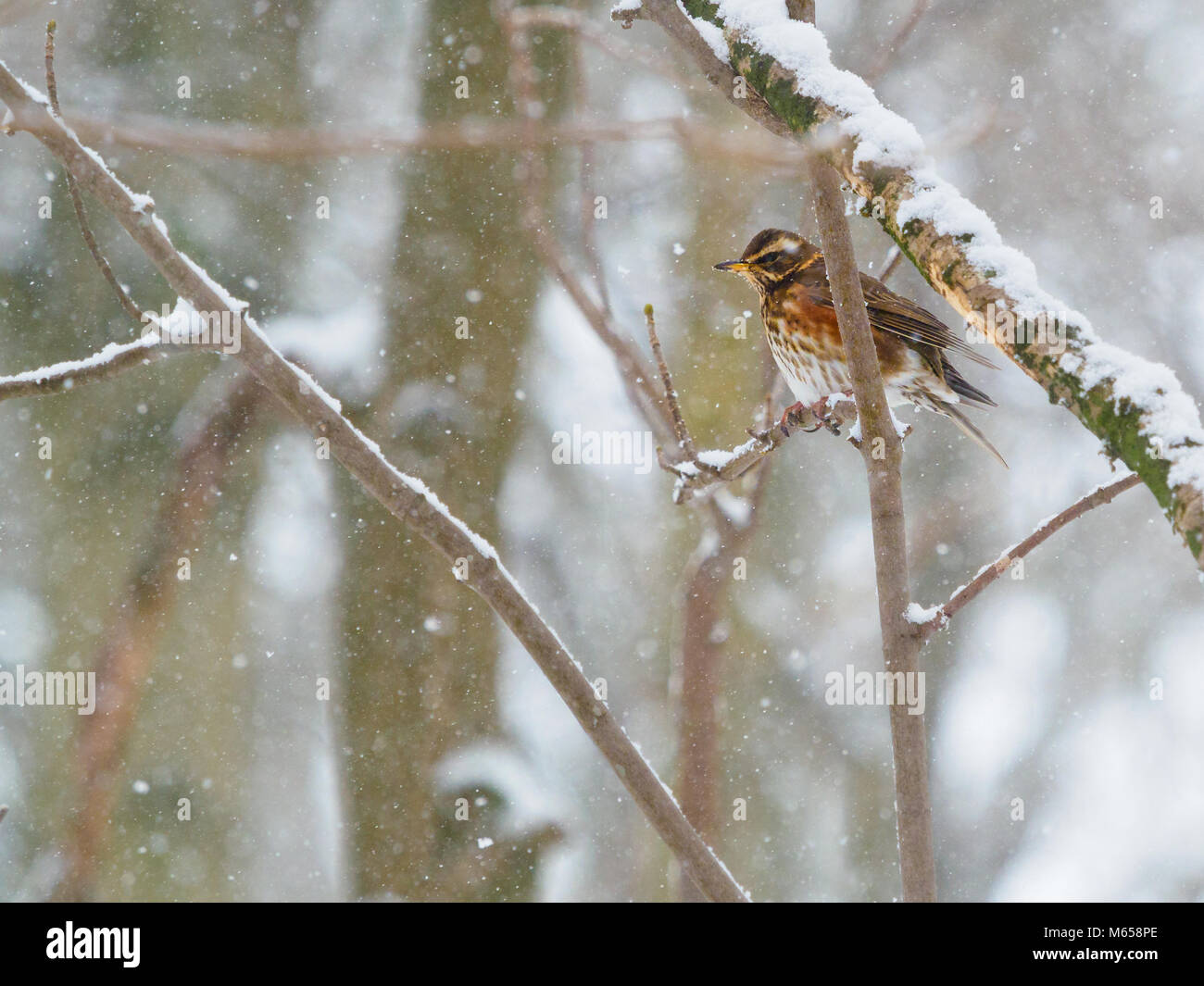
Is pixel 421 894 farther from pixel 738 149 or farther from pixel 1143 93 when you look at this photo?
pixel 1143 93

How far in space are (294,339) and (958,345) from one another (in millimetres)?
2919

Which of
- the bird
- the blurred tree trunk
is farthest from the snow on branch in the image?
the blurred tree trunk

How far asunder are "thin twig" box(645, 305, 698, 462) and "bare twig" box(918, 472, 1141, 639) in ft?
2.41

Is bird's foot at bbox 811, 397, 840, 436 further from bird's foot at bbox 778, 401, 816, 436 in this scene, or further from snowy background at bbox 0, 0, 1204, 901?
snowy background at bbox 0, 0, 1204, 901

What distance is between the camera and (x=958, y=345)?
3684 mm

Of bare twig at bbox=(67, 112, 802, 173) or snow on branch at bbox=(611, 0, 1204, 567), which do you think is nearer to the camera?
snow on branch at bbox=(611, 0, 1204, 567)

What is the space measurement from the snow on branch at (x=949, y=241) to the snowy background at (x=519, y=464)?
2.82 meters

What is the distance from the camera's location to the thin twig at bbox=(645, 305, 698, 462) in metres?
2.20

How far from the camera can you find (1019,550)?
176 centimetres

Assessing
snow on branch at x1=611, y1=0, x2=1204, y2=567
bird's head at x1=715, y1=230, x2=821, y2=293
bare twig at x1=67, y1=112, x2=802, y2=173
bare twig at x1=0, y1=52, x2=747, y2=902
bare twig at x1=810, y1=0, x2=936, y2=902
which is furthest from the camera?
bird's head at x1=715, y1=230, x2=821, y2=293

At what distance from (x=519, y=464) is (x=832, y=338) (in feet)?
5.99

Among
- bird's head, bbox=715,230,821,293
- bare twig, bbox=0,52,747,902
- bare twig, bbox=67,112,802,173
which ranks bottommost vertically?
bare twig, bbox=0,52,747,902
